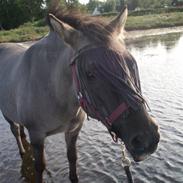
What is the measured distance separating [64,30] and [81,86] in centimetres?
56

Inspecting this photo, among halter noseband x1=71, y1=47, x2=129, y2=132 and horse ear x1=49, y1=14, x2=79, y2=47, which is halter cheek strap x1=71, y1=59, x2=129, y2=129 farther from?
horse ear x1=49, y1=14, x2=79, y2=47

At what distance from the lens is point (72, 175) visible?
5.61 meters

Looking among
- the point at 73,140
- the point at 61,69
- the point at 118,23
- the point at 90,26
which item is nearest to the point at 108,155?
the point at 73,140

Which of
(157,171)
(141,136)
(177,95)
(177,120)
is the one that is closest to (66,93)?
(141,136)

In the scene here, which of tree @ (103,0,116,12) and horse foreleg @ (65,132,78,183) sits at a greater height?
horse foreleg @ (65,132,78,183)

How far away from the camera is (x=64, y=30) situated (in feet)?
10.7

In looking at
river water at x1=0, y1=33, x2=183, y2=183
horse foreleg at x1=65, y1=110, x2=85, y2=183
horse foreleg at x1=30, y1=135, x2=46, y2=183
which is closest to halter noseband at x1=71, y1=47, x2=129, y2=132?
Result: horse foreleg at x1=65, y1=110, x2=85, y2=183

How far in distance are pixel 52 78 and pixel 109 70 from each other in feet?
4.56

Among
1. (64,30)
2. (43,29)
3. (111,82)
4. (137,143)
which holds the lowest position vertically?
(43,29)

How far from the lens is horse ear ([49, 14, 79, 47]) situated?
3195 mm

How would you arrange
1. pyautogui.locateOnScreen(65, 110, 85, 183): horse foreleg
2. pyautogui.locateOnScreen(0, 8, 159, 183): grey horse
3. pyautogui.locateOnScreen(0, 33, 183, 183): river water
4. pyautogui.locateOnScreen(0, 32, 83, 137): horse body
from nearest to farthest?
1. pyautogui.locateOnScreen(0, 8, 159, 183): grey horse
2. pyautogui.locateOnScreen(0, 32, 83, 137): horse body
3. pyautogui.locateOnScreen(65, 110, 85, 183): horse foreleg
4. pyautogui.locateOnScreen(0, 33, 183, 183): river water

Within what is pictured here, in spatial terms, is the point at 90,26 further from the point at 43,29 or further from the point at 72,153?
the point at 43,29

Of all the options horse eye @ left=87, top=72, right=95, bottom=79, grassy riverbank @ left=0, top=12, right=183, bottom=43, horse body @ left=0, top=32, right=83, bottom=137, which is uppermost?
horse eye @ left=87, top=72, right=95, bottom=79

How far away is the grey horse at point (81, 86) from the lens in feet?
9.71
